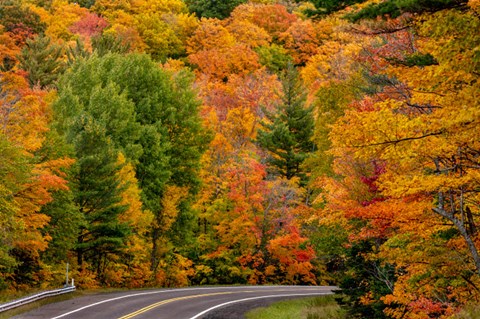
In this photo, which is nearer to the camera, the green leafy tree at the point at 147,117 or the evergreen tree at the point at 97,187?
the evergreen tree at the point at 97,187

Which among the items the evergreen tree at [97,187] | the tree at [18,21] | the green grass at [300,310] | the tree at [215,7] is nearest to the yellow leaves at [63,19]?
the tree at [18,21]

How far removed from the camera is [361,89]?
98.4 feet

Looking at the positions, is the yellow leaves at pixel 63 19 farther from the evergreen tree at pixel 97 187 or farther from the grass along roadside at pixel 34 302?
the grass along roadside at pixel 34 302

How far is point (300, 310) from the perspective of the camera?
25.4 m

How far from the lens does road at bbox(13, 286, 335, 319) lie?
21.0 meters

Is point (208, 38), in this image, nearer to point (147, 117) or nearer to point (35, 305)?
point (147, 117)

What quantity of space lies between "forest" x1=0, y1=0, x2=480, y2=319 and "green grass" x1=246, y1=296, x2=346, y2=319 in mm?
1074

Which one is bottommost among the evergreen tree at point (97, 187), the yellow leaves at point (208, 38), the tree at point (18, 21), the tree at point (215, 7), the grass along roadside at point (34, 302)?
the grass along roadside at point (34, 302)

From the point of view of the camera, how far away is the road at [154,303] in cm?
2105

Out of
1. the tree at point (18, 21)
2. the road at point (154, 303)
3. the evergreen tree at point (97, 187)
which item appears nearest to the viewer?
the road at point (154, 303)

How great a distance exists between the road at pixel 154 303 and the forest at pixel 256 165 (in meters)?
3.34

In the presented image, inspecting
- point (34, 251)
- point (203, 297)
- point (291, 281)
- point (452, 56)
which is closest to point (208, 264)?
point (291, 281)

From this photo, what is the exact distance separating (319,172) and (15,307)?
20566 millimetres

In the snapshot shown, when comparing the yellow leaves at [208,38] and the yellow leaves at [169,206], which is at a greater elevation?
the yellow leaves at [208,38]
